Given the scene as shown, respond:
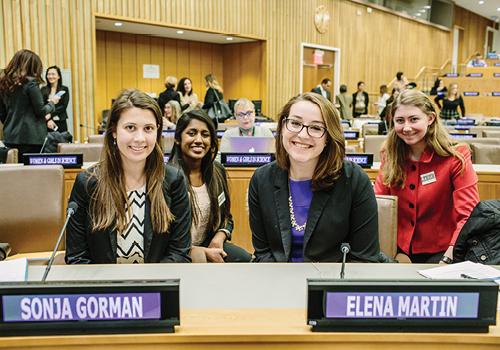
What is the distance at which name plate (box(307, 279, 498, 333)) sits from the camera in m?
0.98

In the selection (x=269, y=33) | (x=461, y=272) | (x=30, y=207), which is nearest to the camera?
(x=461, y=272)

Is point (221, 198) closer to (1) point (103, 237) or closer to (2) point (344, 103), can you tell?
(1) point (103, 237)

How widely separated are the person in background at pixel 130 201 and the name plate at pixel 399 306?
3.25ft

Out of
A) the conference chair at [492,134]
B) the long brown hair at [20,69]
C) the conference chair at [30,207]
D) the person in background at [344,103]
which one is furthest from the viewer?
the person in background at [344,103]

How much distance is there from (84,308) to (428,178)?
71.8 inches

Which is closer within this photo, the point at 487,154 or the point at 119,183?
the point at 119,183

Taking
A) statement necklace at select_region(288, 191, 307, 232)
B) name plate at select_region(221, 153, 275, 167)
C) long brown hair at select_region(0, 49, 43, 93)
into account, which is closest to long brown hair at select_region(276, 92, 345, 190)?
statement necklace at select_region(288, 191, 307, 232)

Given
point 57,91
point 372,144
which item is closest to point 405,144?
point 372,144

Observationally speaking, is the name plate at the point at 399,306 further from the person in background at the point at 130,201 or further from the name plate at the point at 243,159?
the name plate at the point at 243,159

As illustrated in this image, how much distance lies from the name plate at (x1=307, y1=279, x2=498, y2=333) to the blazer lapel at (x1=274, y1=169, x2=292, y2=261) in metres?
0.77

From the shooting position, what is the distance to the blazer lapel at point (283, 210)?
1764mm

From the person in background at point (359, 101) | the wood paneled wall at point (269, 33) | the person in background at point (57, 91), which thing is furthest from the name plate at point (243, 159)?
the person in background at point (359, 101)

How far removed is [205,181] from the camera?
102 inches

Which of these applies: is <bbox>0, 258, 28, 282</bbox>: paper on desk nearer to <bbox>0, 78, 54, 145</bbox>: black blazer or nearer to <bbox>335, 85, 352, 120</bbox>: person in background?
<bbox>0, 78, 54, 145</bbox>: black blazer
